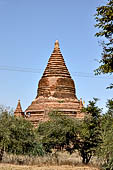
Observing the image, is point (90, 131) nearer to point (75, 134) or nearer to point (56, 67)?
point (75, 134)

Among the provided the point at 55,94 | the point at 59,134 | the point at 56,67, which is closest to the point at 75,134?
the point at 59,134

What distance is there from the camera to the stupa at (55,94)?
3747cm

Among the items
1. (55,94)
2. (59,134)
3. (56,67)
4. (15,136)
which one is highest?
(56,67)

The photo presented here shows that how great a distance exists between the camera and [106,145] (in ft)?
54.4

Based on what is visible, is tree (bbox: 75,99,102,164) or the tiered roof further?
the tiered roof

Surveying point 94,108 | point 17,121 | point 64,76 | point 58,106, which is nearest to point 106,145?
point 94,108

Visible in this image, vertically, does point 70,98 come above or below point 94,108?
above

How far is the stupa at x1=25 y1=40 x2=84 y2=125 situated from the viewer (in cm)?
3747

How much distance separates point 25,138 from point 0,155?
5.77ft

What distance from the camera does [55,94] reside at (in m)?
39.4

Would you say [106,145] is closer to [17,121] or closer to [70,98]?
[17,121]

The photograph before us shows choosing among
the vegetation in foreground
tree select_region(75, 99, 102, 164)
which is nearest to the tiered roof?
Answer: the vegetation in foreground

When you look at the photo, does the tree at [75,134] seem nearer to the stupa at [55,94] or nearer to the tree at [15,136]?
the tree at [15,136]

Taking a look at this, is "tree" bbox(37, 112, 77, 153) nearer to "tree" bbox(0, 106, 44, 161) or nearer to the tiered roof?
"tree" bbox(0, 106, 44, 161)
